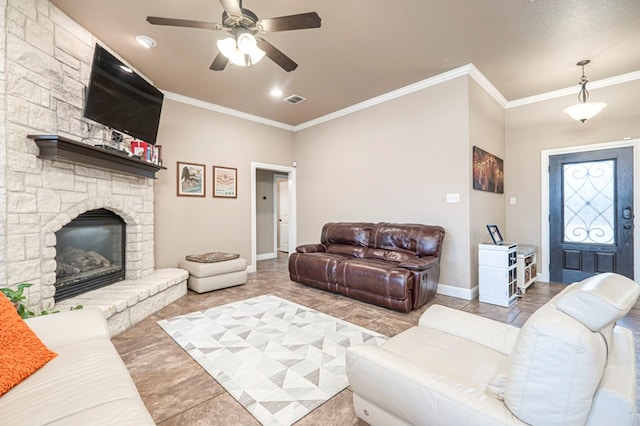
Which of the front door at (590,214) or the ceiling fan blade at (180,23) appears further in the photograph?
the front door at (590,214)

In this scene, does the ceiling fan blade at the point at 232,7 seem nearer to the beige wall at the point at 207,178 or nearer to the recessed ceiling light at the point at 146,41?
the recessed ceiling light at the point at 146,41

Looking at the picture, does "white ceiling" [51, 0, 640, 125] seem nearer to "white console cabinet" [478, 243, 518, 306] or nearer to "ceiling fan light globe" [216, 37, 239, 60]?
"ceiling fan light globe" [216, 37, 239, 60]

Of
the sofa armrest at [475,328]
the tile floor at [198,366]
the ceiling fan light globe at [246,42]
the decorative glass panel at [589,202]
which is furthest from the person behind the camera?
the decorative glass panel at [589,202]

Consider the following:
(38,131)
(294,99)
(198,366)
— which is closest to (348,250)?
(294,99)

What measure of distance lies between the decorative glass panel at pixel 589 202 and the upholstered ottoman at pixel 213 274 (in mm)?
4970

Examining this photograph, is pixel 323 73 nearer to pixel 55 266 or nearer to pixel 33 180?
pixel 33 180

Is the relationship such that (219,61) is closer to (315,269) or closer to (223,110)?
(223,110)

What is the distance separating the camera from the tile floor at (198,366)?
1.63 metres

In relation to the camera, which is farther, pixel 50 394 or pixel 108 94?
pixel 108 94

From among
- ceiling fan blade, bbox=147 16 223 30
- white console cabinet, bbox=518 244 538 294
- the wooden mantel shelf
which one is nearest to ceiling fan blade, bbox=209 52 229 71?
ceiling fan blade, bbox=147 16 223 30

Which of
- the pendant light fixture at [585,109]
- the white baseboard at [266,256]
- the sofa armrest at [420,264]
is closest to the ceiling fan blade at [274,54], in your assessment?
the sofa armrest at [420,264]

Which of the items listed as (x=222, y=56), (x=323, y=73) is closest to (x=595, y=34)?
(x=323, y=73)

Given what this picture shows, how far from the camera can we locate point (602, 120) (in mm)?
3980

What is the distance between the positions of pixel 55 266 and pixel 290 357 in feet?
7.29
